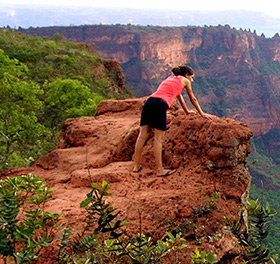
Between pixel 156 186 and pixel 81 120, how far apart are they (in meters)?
3.09

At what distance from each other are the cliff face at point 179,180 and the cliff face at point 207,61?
6317 cm

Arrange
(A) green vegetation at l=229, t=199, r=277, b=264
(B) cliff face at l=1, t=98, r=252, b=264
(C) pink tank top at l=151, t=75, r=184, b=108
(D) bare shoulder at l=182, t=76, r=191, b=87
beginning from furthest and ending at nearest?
(D) bare shoulder at l=182, t=76, r=191, b=87, (C) pink tank top at l=151, t=75, r=184, b=108, (B) cliff face at l=1, t=98, r=252, b=264, (A) green vegetation at l=229, t=199, r=277, b=264

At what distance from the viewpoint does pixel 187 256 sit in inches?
114

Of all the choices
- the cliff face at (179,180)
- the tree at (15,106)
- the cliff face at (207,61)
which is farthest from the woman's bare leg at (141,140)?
the cliff face at (207,61)

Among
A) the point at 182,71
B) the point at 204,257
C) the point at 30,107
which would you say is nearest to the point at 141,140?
the point at 182,71

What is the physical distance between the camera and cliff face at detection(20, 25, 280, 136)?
72625mm

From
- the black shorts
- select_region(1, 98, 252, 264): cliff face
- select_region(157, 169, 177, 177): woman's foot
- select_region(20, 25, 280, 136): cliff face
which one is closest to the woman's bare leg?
the black shorts

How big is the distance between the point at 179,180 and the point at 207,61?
266 feet

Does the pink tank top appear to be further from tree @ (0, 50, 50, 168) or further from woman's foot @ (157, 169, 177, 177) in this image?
tree @ (0, 50, 50, 168)

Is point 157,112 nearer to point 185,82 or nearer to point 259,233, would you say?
point 185,82

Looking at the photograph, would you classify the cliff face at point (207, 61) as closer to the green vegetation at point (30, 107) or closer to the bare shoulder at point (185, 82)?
the green vegetation at point (30, 107)

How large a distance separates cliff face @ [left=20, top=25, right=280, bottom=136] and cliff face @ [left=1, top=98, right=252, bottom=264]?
6317 centimetres

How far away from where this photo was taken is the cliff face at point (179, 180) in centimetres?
321

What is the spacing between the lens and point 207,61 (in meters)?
81.6
